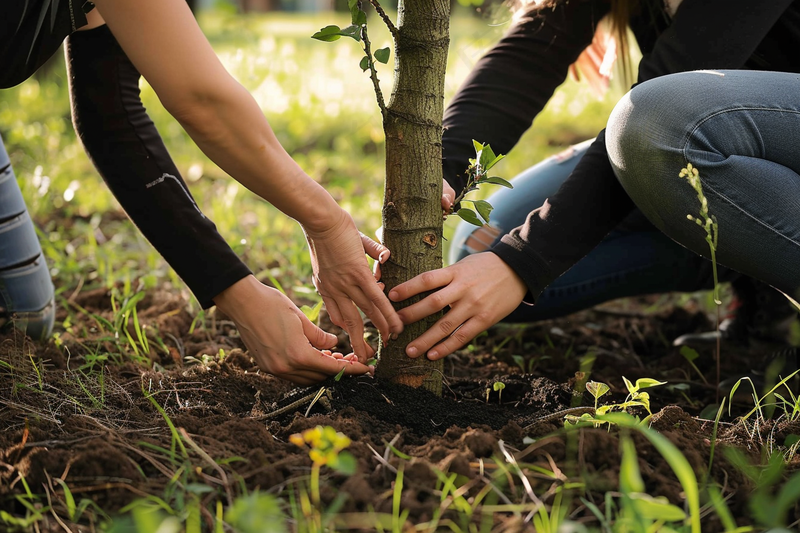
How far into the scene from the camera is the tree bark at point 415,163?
55.7 inches

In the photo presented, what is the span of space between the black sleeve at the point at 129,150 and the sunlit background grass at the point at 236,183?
1.81 feet

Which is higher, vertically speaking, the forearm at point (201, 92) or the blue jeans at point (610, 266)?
the forearm at point (201, 92)

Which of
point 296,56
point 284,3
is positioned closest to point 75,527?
point 296,56

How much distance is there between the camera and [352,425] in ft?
4.08

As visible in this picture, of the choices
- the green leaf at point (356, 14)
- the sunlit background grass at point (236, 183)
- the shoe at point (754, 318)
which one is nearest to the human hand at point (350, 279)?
the green leaf at point (356, 14)

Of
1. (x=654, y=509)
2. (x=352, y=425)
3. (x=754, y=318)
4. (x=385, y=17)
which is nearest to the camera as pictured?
(x=654, y=509)

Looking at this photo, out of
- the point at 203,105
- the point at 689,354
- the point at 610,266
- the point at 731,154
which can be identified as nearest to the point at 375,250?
the point at 203,105

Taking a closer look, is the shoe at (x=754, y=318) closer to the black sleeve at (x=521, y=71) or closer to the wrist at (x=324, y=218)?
the black sleeve at (x=521, y=71)

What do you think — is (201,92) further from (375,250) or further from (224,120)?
(375,250)

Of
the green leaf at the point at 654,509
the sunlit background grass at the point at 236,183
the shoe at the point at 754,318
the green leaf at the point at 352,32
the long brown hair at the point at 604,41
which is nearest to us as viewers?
the green leaf at the point at 654,509

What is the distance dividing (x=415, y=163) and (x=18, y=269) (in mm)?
1123

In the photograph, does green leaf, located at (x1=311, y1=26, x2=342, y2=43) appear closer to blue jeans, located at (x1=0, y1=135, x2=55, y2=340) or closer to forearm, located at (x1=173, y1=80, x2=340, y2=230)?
forearm, located at (x1=173, y1=80, x2=340, y2=230)

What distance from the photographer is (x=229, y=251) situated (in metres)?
1.50

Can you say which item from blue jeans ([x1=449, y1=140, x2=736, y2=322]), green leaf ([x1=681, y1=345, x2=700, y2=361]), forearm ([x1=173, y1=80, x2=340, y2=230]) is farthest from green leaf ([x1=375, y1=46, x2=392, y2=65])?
green leaf ([x1=681, y1=345, x2=700, y2=361])
